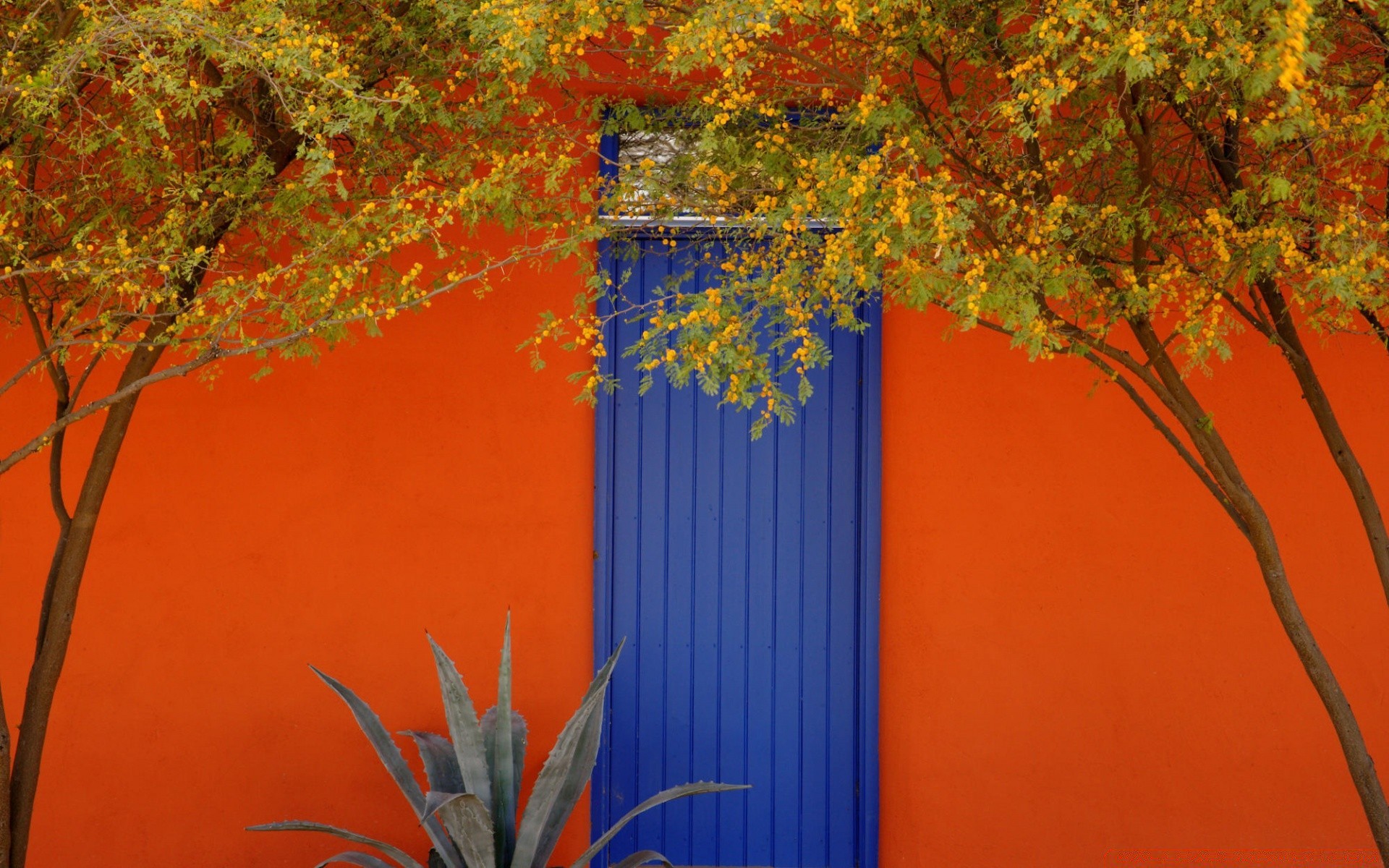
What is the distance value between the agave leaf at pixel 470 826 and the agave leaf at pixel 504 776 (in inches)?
5.1

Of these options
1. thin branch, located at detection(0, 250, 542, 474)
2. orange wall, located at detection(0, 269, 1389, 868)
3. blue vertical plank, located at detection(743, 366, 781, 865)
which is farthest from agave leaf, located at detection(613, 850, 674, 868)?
thin branch, located at detection(0, 250, 542, 474)

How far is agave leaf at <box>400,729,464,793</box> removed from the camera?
3379 mm

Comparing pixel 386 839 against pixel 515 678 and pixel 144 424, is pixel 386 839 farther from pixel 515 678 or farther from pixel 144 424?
pixel 144 424

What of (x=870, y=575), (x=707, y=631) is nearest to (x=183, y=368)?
(x=707, y=631)

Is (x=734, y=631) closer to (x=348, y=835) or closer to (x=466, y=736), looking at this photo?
(x=466, y=736)

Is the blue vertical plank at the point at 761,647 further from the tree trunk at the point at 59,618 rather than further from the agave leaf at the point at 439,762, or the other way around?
the tree trunk at the point at 59,618

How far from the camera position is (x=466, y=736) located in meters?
3.28

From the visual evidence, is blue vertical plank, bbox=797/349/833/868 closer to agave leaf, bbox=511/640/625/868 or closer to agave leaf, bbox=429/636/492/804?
agave leaf, bbox=511/640/625/868

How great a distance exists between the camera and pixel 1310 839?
4.11 metres

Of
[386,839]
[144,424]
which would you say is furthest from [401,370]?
[386,839]

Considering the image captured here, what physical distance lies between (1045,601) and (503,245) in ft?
7.69

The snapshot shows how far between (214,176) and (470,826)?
71.7 inches

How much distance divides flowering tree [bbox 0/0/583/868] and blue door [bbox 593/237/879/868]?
54.0 inches

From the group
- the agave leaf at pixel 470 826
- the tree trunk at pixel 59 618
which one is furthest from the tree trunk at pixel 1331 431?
the tree trunk at pixel 59 618
